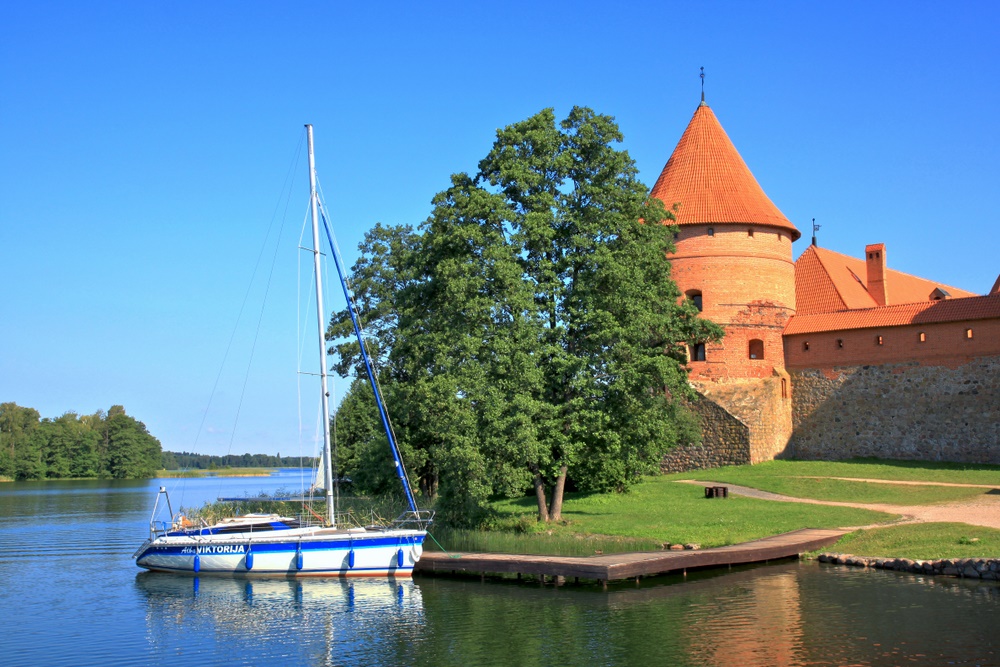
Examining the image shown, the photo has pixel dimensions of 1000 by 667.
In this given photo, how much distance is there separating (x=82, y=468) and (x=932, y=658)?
89948 mm

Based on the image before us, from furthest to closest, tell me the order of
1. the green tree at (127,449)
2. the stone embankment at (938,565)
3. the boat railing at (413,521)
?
the green tree at (127,449), the boat railing at (413,521), the stone embankment at (938,565)

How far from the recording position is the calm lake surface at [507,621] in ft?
43.2

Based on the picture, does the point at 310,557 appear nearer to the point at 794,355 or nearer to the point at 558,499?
the point at 558,499

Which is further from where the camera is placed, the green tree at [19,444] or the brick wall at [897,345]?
the green tree at [19,444]

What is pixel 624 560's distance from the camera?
1817 centimetres

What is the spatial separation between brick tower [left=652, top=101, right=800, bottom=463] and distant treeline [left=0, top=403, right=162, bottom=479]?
7206 centimetres

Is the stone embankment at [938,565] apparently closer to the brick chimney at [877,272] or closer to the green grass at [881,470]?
the green grass at [881,470]

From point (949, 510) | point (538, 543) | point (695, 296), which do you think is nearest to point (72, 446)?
point (695, 296)

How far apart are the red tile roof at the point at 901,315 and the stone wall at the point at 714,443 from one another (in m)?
4.60

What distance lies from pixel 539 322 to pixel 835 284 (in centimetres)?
1921

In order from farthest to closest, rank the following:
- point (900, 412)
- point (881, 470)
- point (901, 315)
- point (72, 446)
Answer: point (72, 446) → point (901, 315) → point (900, 412) → point (881, 470)

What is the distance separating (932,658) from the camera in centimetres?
1230

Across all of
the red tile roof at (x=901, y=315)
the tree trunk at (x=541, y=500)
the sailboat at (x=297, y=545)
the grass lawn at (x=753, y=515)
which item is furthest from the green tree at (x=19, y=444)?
the tree trunk at (x=541, y=500)

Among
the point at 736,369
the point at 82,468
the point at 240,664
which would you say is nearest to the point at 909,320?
the point at 736,369
